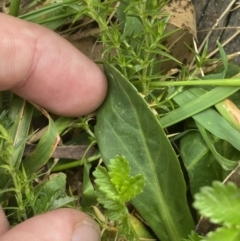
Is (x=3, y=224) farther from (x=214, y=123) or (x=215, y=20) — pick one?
(x=215, y=20)

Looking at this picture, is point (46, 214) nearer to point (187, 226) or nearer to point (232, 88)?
point (187, 226)

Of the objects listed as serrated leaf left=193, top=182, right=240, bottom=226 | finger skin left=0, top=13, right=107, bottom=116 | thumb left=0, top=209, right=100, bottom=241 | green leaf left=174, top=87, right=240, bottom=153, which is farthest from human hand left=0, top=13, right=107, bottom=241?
serrated leaf left=193, top=182, right=240, bottom=226

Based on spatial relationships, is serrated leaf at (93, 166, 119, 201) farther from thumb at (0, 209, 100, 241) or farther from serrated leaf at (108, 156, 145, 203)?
thumb at (0, 209, 100, 241)

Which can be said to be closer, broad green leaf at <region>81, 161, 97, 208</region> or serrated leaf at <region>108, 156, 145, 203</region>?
serrated leaf at <region>108, 156, 145, 203</region>

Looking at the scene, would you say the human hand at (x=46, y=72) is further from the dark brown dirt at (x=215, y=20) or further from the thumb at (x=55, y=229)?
the dark brown dirt at (x=215, y=20)

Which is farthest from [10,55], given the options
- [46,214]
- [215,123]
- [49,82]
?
[215,123]
